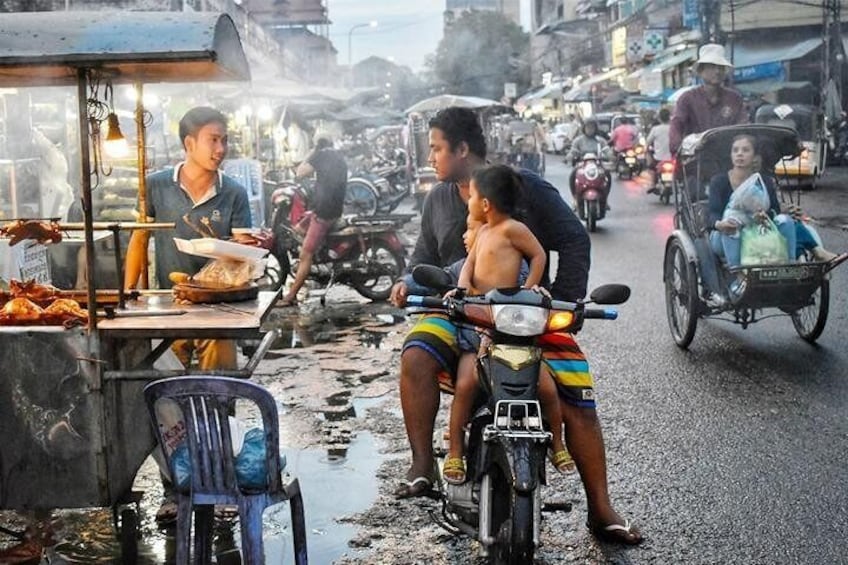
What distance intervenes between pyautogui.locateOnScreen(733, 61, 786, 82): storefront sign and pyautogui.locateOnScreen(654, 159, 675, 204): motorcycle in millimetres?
10854

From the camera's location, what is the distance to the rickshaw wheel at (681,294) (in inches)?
320

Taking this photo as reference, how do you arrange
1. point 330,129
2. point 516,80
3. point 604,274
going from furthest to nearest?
point 516,80, point 330,129, point 604,274

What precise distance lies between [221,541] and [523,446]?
1.74m

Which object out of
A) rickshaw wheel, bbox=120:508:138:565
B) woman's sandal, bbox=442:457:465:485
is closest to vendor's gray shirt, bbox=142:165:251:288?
rickshaw wheel, bbox=120:508:138:565

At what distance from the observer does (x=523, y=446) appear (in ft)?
12.6

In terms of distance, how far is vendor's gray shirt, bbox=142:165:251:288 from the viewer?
5801 millimetres

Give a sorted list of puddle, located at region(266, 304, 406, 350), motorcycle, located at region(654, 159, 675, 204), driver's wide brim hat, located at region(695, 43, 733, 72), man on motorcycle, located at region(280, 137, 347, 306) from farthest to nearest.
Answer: motorcycle, located at region(654, 159, 675, 204) → man on motorcycle, located at region(280, 137, 347, 306) → driver's wide brim hat, located at region(695, 43, 733, 72) → puddle, located at region(266, 304, 406, 350)

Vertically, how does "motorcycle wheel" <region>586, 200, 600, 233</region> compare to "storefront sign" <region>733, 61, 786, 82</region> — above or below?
below

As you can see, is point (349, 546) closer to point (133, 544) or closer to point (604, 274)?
point (133, 544)

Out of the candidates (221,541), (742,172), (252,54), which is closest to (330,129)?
(252,54)

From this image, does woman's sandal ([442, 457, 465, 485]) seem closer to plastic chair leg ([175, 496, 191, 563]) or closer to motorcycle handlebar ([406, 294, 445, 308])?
motorcycle handlebar ([406, 294, 445, 308])

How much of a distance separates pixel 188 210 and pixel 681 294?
4.43 m

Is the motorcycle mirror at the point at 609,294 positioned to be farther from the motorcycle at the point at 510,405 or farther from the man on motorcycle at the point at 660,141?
the man on motorcycle at the point at 660,141

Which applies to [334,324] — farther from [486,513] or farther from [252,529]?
[252,529]
